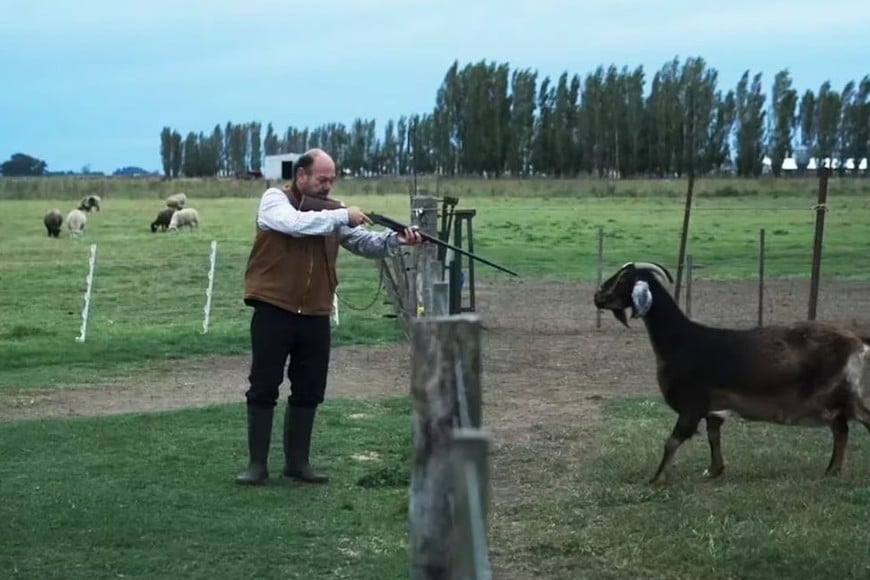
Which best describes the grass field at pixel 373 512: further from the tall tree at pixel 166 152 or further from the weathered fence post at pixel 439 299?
the tall tree at pixel 166 152

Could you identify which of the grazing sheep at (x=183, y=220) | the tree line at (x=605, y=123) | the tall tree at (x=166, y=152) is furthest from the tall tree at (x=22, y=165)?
the grazing sheep at (x=183, y=220)

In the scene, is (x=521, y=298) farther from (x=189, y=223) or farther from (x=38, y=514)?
(x=189, y=223)

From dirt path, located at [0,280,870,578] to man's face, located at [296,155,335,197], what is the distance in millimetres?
2153

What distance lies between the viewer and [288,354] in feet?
30.5

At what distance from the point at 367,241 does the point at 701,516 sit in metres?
2.74

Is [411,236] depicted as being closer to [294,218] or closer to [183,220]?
[294,218]

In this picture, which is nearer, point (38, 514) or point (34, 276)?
point (38, 514)

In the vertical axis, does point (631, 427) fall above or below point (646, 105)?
below

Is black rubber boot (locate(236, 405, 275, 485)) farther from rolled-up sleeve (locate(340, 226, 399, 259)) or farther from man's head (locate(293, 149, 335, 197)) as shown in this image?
man's head (locate(293, 149, 335, 197))

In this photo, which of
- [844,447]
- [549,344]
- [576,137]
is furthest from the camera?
[576,137]

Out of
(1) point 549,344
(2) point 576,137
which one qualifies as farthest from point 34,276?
(2) point 576,137

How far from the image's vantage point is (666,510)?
314 inches

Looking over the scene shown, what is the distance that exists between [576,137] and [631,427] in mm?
63523

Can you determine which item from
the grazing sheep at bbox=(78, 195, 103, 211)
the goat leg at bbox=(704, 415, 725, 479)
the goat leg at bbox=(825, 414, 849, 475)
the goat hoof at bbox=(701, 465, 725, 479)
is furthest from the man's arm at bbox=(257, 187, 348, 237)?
the grazing sheep at bbox=(78, 195, 103, 211)
